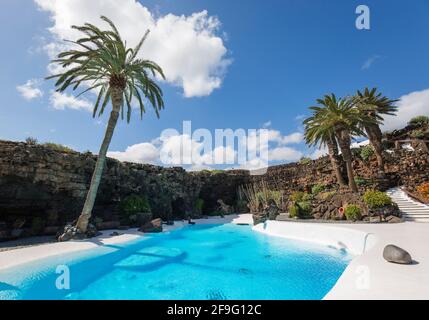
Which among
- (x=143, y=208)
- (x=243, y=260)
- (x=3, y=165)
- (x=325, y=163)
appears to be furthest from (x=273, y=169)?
(x=3, y=165)

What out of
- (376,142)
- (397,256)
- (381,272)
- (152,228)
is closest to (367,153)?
(376,142)

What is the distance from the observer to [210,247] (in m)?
10.2

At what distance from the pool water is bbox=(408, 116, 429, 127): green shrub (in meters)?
22.6

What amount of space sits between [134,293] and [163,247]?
17.4 feet

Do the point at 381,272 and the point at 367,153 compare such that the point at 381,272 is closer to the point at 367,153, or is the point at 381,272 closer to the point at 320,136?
the point at 320,136

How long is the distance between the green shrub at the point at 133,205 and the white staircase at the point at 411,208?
52.3 feet

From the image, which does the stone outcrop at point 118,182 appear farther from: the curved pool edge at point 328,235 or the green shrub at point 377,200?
the curved pool edge at point 328,235

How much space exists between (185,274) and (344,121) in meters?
15.4

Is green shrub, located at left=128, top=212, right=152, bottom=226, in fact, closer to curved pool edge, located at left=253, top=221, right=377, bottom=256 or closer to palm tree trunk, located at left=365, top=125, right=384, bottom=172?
curved pool edge, located at left=253, top=221, right=377, bottom=256

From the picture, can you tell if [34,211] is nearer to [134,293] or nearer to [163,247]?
[163,247]

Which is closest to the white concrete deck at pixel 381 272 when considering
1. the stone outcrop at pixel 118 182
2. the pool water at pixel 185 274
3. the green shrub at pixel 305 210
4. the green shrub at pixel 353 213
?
the pool water at pixel 185 274

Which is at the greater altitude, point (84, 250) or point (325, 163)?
point (325, 163)

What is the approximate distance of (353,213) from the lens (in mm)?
12453
